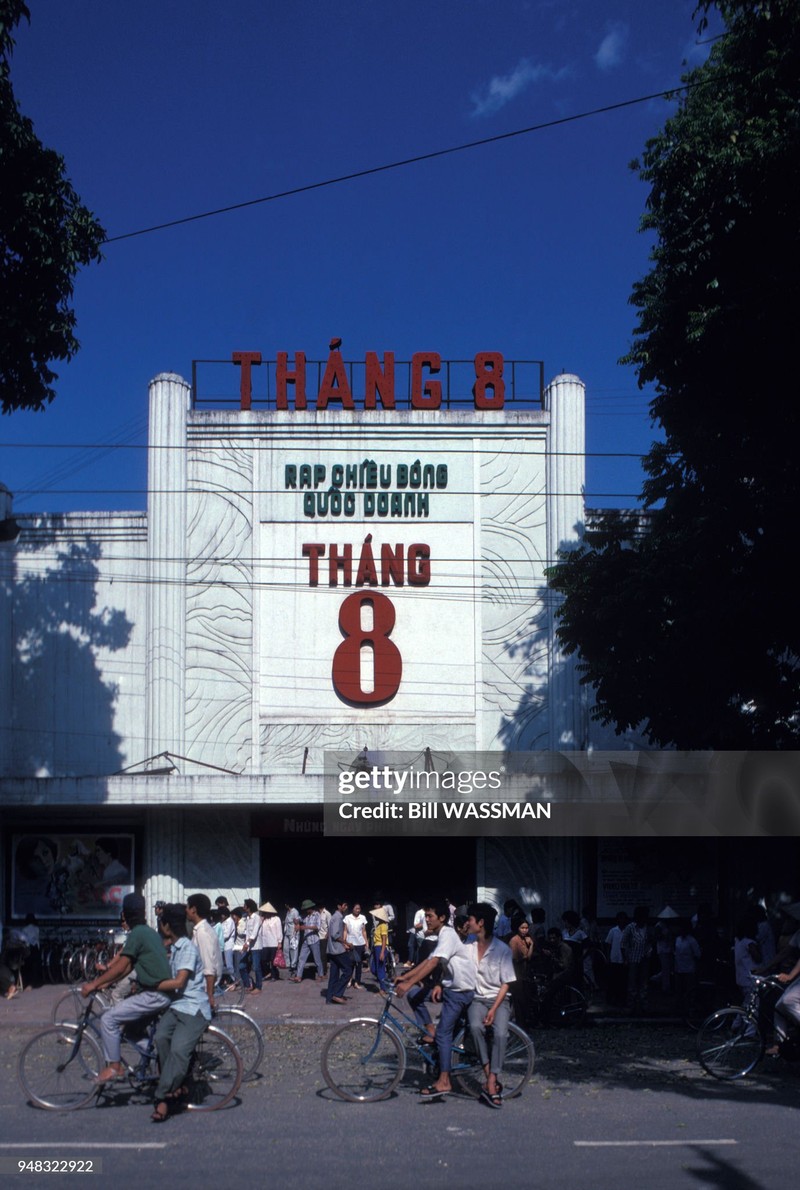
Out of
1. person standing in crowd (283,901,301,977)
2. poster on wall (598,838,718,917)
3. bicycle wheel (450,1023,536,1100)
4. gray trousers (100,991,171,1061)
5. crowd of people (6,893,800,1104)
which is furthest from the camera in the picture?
poster on wall (598,838,718,917)

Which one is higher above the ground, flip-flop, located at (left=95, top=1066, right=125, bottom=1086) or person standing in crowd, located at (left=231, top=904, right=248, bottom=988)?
flip-flop, located at (left=95, top=1066, right=125, bottom=1086)

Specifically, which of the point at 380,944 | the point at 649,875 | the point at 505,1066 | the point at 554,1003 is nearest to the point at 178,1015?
the point at 505,1066

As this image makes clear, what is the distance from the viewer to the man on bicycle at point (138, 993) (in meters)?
9.25

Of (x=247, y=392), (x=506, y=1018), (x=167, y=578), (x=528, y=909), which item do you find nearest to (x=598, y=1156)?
(x=506, y=1018)

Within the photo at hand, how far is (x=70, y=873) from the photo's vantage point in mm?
23094

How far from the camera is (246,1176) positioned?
767 centimetres

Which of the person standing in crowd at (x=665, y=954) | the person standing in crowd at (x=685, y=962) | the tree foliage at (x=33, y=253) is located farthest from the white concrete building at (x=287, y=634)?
the tree foliage at (x=33, y=253)

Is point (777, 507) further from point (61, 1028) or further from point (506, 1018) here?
point (61, 1028)

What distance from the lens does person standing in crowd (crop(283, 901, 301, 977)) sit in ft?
73.9

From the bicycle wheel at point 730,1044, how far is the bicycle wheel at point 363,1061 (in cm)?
332

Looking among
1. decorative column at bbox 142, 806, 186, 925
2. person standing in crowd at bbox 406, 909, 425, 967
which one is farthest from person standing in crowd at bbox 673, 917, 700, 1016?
decorative column at bbox 142, 806, 186, 925

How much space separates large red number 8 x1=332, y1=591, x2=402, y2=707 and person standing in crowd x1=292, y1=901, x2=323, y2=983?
415 centimetres

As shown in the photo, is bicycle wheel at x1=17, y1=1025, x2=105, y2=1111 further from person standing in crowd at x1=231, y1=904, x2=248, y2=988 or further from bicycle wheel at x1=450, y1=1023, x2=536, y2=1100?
person standing in crowd at x1=231, y1=904, x2=248, y2=988

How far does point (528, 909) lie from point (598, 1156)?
1526 cm
